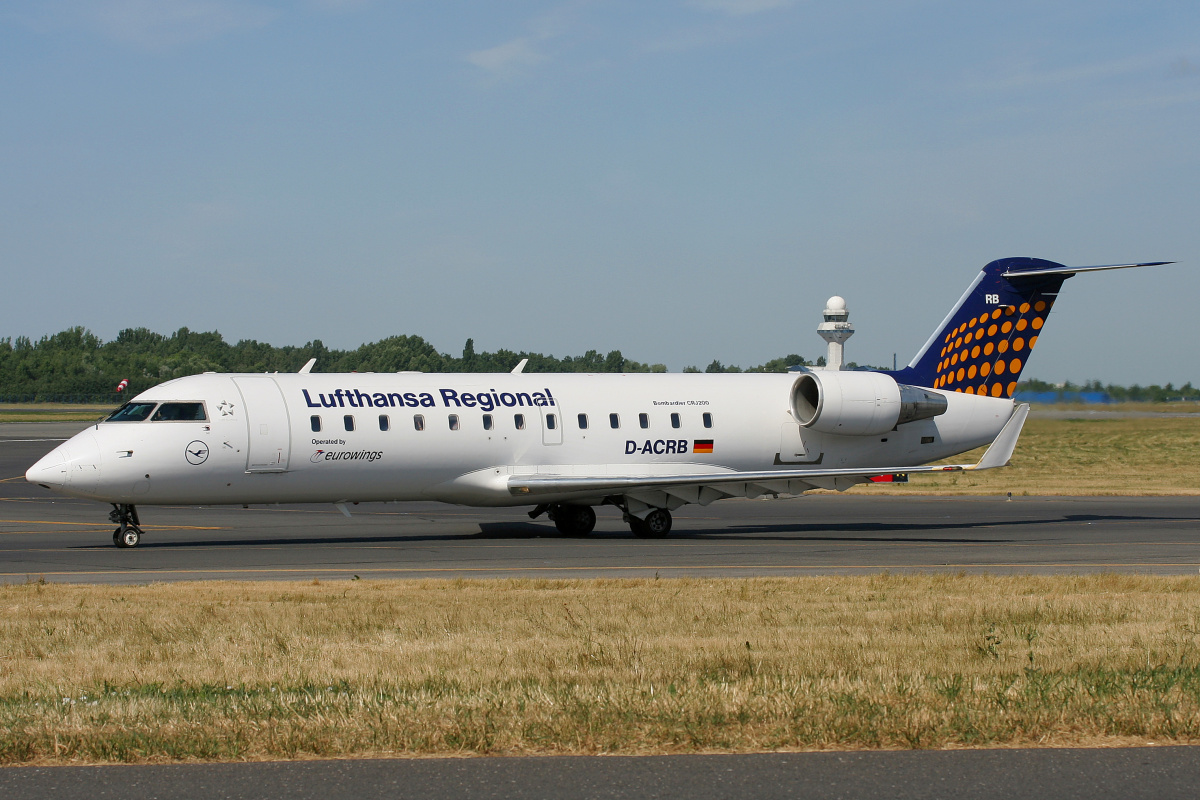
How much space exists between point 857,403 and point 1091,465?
90.8ft

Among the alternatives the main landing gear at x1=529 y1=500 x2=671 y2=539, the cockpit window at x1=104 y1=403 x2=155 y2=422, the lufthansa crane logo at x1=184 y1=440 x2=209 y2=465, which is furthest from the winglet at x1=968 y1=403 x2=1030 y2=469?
the cockpit window at x1=104 y1=403 x2=155 y2=422

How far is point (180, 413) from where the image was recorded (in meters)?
23.0

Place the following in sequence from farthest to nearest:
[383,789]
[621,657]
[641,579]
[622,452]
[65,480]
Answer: [622,452], [65,480], [641,579], [621,657], [383,789]

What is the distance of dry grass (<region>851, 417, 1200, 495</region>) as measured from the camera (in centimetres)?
3994

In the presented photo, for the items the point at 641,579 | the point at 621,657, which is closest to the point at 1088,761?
the point at 621,657

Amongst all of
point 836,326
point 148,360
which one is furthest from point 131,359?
point 836,326

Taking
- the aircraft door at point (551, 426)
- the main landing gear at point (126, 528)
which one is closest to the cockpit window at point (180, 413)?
the main landing gear at point (126, 528)

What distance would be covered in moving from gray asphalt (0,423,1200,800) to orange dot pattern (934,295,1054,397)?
3.26 m

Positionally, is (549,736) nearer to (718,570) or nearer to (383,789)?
(383,789)

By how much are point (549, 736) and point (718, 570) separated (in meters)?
11.3

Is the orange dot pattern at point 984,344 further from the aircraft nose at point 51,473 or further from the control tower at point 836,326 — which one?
the control tower at point 836,326

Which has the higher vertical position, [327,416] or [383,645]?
[327,416]

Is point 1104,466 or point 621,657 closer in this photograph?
point 621,657

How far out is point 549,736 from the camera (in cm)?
786
